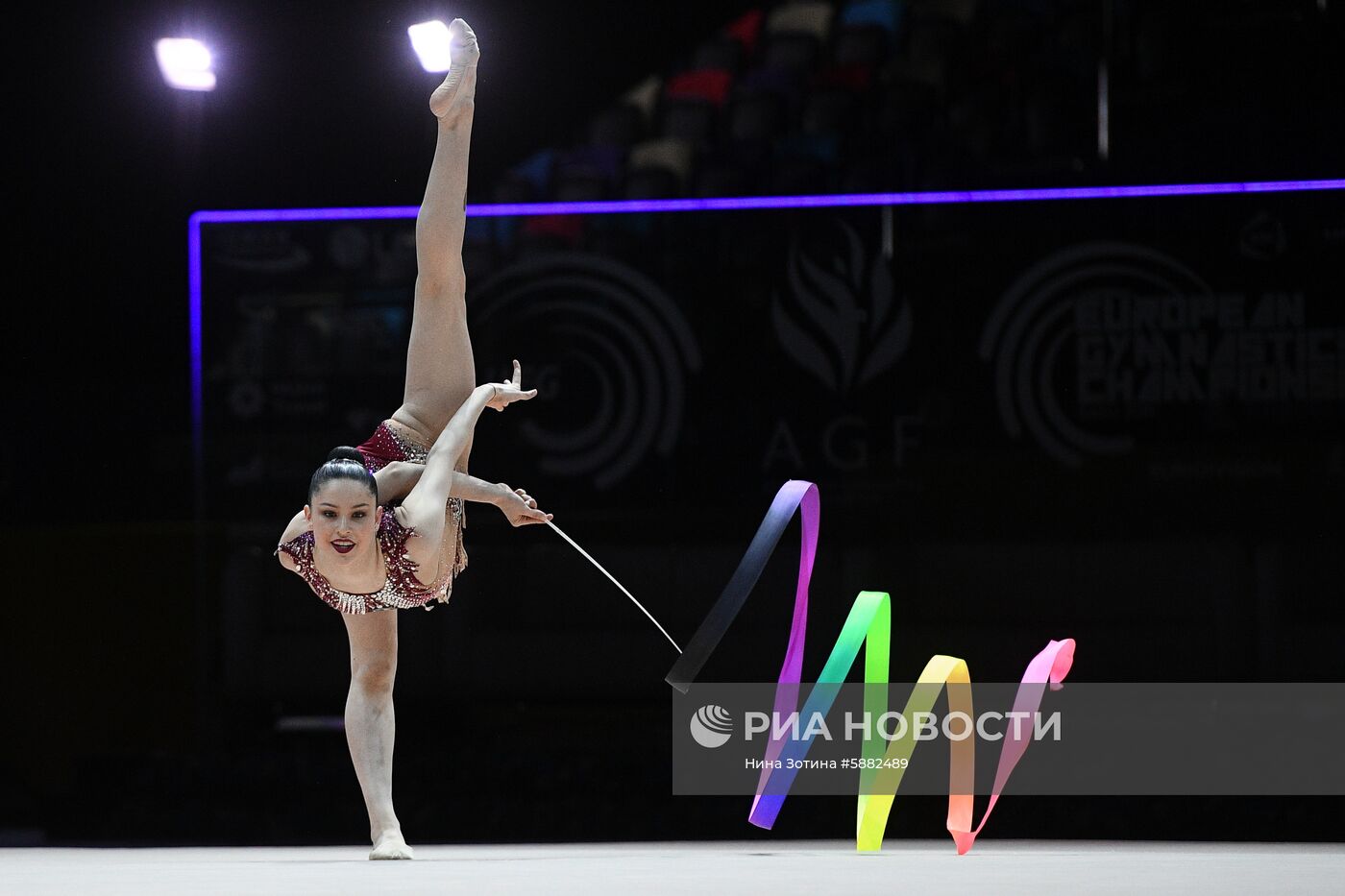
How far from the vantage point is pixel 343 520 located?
3.39 meters

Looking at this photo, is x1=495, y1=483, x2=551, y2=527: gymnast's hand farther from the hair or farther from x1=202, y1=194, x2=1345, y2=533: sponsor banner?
x1=202, y1=194, x2=1345, y2=533: sponsor banner

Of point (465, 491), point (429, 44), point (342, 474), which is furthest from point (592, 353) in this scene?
point (342, 474)

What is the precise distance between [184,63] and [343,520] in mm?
2901

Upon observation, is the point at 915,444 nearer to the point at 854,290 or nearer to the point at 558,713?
the point at 854,290

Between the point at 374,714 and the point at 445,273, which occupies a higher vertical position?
the point at 445,273

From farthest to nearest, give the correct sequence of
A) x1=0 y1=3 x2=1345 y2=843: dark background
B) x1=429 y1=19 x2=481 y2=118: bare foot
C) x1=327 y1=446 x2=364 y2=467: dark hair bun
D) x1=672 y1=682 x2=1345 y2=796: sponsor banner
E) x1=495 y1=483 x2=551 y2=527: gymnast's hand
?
x1=0 y1=3 x2=1345 y2=843: dark background
x1=672 y1=682 x2=1345 y2=796: sponsor banner
x1=429 y1=19 x2=481 y2=118: bare foot
x1=495 y1=483 x2=551 y2=527: gymnast's hand
x1=327 y1=446 x2=364 y2=467: dark hair bun

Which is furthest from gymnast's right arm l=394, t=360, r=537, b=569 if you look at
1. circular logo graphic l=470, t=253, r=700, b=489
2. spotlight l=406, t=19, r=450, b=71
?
spotlight l=406, t=19, r=450, b=71

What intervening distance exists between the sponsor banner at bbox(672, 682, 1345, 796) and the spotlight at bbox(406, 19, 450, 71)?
2.34 m

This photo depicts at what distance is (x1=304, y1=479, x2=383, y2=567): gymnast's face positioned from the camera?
3387 millimetres

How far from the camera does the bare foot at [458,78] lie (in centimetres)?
393

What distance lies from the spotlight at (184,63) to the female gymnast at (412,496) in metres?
2.01

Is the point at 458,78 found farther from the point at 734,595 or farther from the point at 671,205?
the point at 671,205

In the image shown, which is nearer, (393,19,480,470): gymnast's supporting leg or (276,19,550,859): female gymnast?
(276,19,550,859): female gymnast

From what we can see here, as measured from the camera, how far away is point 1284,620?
17.7ft
